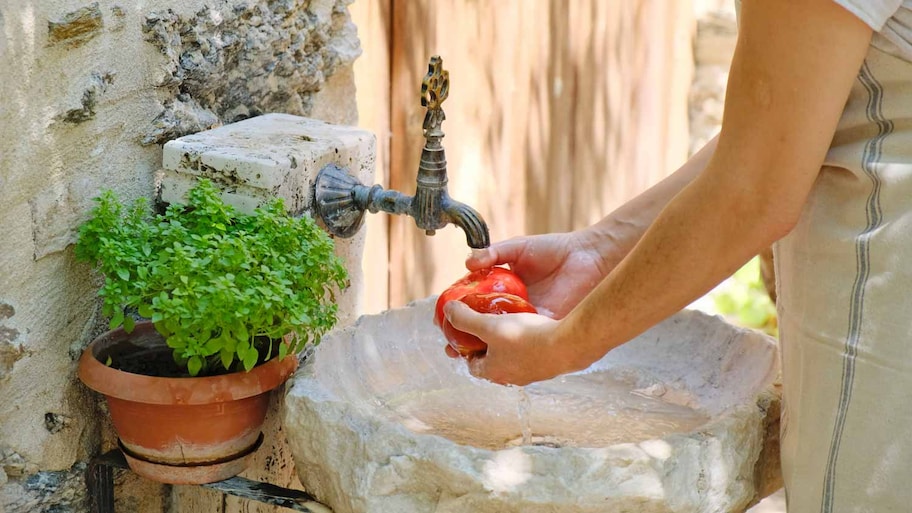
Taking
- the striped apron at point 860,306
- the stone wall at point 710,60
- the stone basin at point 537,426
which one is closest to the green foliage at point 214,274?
the stone basin at point 537,426

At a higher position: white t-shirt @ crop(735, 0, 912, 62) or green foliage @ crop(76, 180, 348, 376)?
white t-shirt @ crop(735, 0, 912, 62)

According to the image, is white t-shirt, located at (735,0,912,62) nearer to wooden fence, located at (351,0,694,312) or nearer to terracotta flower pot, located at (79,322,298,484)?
terracotta flower pot, located at (79,322,298,484)

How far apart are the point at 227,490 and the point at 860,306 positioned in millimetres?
908

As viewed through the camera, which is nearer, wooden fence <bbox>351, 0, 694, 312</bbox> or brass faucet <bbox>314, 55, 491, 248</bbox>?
brass faucet <bbox>314, 55, 491, 248</bbox>

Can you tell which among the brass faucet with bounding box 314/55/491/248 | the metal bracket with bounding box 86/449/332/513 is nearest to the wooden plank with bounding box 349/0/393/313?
the brass faucet with bounding box 314/55/491/248

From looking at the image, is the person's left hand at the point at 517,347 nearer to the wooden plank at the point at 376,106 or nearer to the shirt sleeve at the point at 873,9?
the shirt sleeve at the point at 873,9

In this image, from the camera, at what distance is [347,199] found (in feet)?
5.94

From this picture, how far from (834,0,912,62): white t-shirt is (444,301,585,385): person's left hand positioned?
0.48 metres

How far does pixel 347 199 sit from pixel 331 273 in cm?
28

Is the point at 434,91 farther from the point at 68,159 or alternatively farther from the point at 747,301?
the point at 747,301

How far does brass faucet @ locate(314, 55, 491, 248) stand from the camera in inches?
66.3

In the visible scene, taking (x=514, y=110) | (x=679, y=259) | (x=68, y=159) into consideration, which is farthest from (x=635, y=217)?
(x=514, y=110)

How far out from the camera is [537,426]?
69.5 inches

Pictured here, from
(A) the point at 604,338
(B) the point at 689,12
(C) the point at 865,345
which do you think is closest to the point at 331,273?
(A) the point at 604,338
